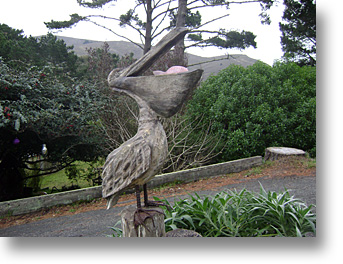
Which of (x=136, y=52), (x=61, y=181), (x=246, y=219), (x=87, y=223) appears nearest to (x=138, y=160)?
(x=246, y=219)

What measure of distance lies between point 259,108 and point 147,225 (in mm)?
2685

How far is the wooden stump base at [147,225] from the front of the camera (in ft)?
5.31

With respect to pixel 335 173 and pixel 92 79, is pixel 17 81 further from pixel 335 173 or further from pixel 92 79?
pixel 335 173

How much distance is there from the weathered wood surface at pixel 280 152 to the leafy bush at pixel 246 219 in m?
1.55

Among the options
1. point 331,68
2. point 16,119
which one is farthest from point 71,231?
point 331,68

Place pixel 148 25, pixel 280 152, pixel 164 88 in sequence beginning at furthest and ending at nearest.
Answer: pixel 280 152 < pixel 148 25 < pixel 164 88

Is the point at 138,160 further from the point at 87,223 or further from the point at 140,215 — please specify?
the point at 87,223

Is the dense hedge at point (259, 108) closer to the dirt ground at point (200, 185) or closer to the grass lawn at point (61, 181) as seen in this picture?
the dirt ground at point (200, 185)

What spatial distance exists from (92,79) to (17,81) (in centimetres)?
100

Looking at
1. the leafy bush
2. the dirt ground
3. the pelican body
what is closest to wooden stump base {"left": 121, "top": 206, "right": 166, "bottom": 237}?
the pelican body

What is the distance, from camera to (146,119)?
1699 millimetres

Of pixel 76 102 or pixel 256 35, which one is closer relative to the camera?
pixel 256 35

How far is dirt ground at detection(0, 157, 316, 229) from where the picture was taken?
2.93m

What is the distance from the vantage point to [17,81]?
321cm
